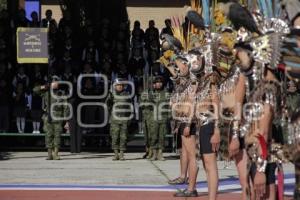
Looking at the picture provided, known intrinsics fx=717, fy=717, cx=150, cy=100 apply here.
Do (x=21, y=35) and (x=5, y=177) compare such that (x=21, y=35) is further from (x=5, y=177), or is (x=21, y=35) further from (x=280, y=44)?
(x=280, y=44)

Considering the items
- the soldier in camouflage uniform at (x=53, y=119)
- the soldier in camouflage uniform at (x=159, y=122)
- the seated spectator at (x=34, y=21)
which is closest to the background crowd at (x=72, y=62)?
the seated spectator at (x=34, y=21)

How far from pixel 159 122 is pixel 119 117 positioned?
879 mm

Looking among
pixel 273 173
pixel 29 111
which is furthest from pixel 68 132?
pixel 273 173

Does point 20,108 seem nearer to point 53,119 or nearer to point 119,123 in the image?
point 53,119

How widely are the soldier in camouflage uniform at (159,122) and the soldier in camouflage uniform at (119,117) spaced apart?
554 mm

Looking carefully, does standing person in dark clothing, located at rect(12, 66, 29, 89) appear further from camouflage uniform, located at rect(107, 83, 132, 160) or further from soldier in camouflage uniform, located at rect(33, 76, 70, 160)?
camouflage uniform, located at rect(107, 83, 132, 160)

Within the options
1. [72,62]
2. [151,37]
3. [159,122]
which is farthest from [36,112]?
[151,37]

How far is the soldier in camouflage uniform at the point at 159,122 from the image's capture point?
1516cm

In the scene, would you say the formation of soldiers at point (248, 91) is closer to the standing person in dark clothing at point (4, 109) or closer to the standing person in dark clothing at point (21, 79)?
the standing person in dark clothing at point (4, 109)

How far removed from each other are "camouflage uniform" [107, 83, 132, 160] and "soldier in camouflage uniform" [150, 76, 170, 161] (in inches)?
22.6

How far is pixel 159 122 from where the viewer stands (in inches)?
603

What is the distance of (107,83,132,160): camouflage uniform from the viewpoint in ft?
49.5

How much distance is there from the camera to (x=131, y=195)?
10188mm

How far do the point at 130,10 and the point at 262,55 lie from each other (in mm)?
22498
